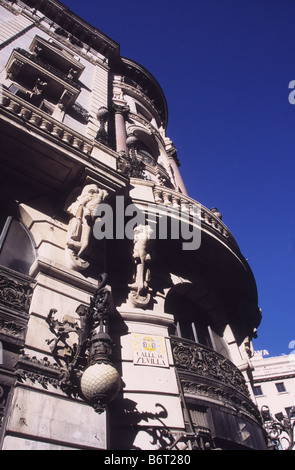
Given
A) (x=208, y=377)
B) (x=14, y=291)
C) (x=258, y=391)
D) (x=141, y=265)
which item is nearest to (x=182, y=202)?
(x=141, y=265)

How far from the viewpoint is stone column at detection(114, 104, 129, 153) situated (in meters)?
15.4

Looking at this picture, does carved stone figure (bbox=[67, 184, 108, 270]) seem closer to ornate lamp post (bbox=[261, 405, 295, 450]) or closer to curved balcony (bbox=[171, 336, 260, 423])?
curved balcony (bbox=[171, 336, 260, 423])

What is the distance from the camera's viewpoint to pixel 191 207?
1119cm

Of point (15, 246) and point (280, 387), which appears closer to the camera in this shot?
point (15, 246)

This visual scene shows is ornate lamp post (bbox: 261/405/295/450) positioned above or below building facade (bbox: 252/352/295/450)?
below

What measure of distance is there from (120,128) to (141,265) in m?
10.0

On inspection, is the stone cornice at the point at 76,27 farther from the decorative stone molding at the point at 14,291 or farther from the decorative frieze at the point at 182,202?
the decorative stone molding at the point at 14,291

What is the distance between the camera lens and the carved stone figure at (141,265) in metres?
8.71

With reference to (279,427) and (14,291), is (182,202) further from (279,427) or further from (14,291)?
(279,427)

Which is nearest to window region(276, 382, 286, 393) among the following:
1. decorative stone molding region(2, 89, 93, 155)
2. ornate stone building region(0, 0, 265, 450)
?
ornate stone building region(0, 0, 265, 450)

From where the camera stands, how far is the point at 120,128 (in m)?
17.0

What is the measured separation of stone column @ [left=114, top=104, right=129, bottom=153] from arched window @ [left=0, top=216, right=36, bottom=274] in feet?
23.9

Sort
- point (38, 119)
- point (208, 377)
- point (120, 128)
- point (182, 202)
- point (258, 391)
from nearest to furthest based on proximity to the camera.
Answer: point (38, 119) < point (208, 377) < point (182, 202) < point (120, 128) < point (258, 391)
